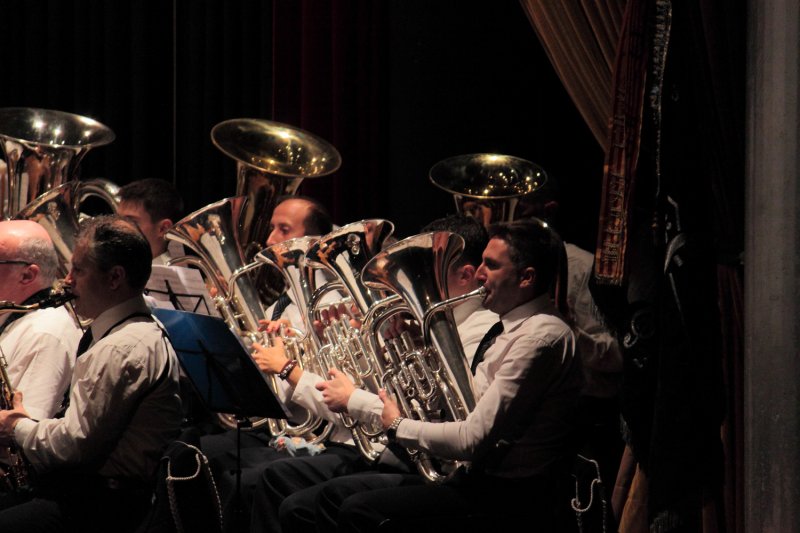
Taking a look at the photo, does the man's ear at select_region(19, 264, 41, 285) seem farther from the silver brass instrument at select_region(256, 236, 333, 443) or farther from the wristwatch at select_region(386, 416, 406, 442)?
the wristwatch at select_region(386, 416, 406, 442)

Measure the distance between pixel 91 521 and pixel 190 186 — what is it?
3.53 m

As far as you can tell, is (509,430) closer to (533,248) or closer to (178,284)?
(533,248)

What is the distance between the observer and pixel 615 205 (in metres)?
3.47

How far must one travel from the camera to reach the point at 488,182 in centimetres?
477

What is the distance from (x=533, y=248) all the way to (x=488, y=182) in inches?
48.6

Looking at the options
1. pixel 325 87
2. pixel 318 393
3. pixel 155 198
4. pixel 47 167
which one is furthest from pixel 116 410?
pixel 325 87

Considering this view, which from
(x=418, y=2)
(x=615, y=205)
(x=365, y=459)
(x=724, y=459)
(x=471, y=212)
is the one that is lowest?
(x=365, y=459)

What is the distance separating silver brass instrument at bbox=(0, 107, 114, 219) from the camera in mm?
5293

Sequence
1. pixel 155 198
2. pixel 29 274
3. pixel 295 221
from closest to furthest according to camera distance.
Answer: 1. pixel 29 274
2. pixel 295 221
3. pixel 155 198

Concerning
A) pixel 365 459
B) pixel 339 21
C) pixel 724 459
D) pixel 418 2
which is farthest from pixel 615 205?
pixel 339 21

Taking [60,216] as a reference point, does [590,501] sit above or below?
below

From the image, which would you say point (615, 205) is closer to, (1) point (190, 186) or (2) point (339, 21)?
(2) point (339, 21)

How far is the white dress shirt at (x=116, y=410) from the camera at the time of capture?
134 inches

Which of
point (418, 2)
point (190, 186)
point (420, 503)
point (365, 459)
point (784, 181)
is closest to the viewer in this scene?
point (784, 181)
